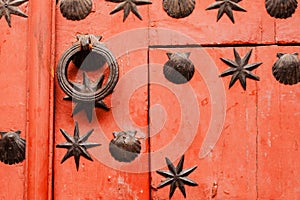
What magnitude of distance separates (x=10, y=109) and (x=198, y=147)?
18.1 inches

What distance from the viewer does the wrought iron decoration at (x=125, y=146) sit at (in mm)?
1271

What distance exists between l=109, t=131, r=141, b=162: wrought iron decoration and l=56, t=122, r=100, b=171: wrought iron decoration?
0.15 feet

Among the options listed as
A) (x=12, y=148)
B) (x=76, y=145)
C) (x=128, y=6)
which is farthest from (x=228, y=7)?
(x=12, y=148)

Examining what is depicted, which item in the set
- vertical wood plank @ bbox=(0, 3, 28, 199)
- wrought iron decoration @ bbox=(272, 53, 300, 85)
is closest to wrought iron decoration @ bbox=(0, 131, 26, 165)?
vertical wood plank @ bbox=(0, 3, 28, 199)

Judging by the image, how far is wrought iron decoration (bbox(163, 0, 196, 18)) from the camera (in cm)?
128

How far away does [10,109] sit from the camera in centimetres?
130

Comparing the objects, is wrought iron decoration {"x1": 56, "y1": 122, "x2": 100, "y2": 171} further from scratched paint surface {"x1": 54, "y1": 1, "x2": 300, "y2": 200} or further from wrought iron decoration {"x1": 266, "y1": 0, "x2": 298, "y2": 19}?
wrought iron decoration {"x1": 266, "y1": 0, "x2": 298, "y2": 19}

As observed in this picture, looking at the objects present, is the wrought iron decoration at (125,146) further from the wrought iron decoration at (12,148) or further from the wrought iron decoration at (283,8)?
the wrought iron decoration at (283,8)

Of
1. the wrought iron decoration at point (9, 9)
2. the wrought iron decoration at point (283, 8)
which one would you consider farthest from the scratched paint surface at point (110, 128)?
the wrought iron decoration at point (283, 8)

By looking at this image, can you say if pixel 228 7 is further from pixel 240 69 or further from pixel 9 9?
pixel 9 9

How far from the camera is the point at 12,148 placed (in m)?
1.30

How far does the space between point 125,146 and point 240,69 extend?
32cm

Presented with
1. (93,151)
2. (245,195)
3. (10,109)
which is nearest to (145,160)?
(93,151)

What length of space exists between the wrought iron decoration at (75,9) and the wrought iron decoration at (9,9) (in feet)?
0.31
